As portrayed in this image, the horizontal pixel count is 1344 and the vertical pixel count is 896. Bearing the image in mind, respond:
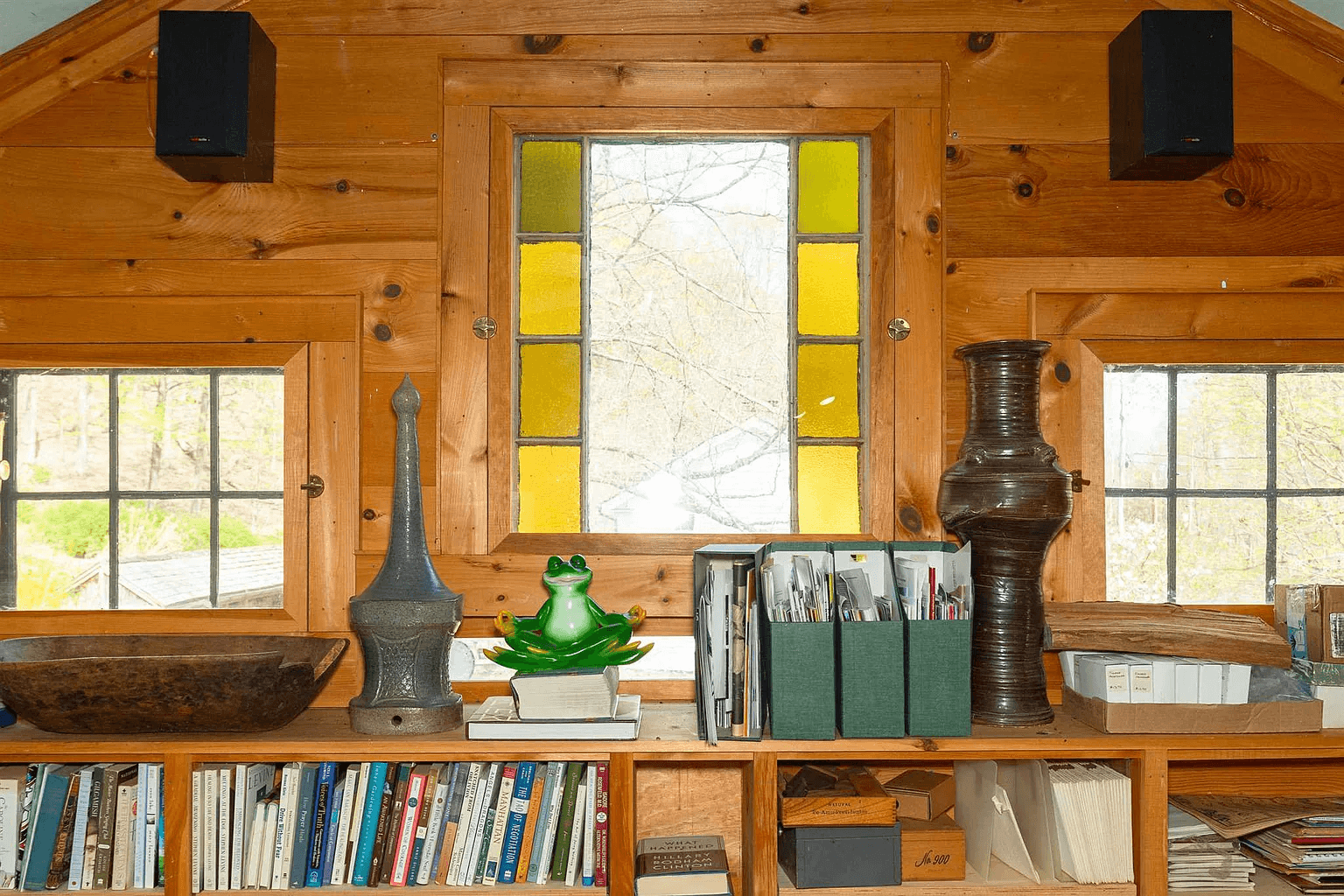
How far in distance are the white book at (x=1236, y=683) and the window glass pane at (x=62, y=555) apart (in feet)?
7.16

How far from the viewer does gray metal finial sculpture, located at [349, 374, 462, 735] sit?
69.4 inches

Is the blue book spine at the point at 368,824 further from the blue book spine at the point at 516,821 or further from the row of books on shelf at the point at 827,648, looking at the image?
the row of books on shelf at the point at 827,648

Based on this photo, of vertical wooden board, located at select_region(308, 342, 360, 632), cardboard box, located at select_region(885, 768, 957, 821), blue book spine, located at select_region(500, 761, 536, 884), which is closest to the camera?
blue book spine, located at select_region(500, 761, 536, 884)

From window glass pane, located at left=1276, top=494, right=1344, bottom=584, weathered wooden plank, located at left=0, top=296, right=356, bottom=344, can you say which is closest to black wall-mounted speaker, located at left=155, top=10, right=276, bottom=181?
weathered wooden plank, located at left=0, top=296, right=356, bottom=344

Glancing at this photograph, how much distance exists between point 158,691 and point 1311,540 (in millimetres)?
2271

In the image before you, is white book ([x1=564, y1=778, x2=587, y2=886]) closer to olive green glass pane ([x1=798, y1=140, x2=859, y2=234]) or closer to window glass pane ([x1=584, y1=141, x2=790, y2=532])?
window glass pane ([x1=584, y1=141, x2=790, y2=532])

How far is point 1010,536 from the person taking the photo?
5.87 ft

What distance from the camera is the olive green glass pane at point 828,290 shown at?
2.13 metres

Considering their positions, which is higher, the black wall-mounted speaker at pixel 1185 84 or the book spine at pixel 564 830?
the black wall-mounted speaker at pixel 1185 84

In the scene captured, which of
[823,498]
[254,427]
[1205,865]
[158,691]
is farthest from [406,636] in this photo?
[1205,865]

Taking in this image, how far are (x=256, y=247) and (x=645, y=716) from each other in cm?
125

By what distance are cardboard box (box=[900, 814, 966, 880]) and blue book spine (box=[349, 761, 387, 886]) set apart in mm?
918

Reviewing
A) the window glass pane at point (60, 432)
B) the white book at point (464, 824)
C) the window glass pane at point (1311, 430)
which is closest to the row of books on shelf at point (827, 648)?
the white book at point (464, 824)

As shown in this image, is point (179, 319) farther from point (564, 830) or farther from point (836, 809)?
point (836, 809)
